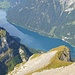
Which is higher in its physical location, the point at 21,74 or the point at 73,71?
the point at 73,71

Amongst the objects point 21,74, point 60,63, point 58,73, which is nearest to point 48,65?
point 60,63

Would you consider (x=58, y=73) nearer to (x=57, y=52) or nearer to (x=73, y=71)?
(x=73, y=71)

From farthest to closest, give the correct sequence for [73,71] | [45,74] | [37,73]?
1. [37,73]
2. [45,74]
3. [73,71]

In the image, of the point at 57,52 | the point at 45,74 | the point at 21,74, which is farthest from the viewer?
the point at 57,52

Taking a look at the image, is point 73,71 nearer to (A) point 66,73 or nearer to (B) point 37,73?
(A) point 66,73

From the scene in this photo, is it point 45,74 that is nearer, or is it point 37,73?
point 45,74

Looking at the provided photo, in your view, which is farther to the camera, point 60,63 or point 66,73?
point 60,63

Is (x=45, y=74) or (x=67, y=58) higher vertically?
(x=45, y=74)

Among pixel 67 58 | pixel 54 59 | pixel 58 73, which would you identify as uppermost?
pixel 58 73

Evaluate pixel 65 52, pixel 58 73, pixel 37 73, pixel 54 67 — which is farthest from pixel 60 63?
pixel 65 52
